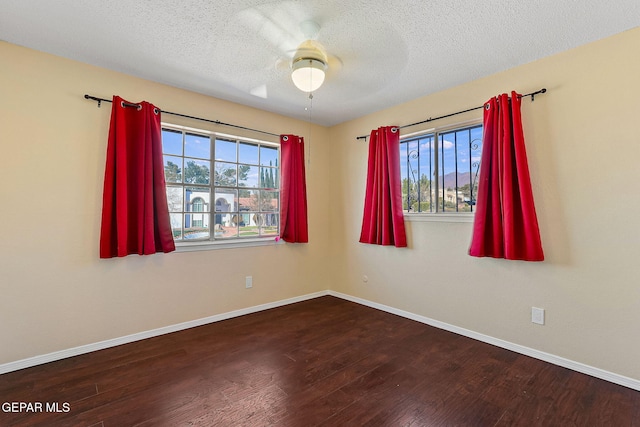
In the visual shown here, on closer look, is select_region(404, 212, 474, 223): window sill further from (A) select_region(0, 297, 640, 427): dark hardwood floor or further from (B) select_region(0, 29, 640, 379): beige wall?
(A) select_region(0, 297, 640, 427): dark hardwood floor

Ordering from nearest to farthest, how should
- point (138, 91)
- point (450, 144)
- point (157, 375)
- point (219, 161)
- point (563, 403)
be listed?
1. point (563, 403)
2. point (157, 375)
3. point (138, 91)
4. point (450, 144)
5. point (219, 161)

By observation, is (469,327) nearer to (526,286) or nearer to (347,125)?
(526,286)

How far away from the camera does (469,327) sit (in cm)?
285

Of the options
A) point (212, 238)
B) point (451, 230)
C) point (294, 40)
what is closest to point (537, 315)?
point (451, 230)

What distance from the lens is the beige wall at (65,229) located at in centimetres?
221

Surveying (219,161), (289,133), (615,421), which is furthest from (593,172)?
(219,161)

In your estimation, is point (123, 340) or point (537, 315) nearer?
point (537, 315)

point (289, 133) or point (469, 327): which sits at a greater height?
point (289, 133)

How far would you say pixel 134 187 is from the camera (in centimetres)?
264

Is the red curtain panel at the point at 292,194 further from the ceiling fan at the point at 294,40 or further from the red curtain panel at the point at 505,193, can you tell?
the red curtain panel at the point at 505,193

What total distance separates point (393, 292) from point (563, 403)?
5.94 feet

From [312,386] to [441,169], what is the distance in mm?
2464

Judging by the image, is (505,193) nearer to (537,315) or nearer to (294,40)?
(537,315)

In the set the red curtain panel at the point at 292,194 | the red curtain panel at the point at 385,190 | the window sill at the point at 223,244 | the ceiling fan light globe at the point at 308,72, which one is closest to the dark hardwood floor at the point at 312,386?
the window sill at the point at 223,244
